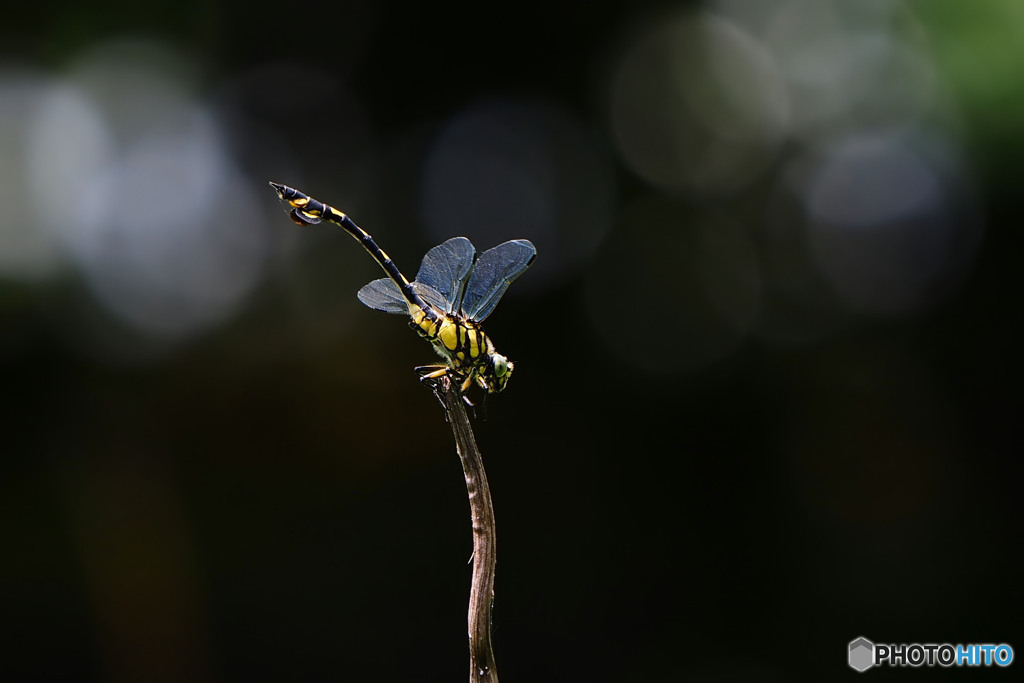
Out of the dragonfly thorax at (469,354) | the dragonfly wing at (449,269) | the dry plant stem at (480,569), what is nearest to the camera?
the dry plant stem at (480,569)

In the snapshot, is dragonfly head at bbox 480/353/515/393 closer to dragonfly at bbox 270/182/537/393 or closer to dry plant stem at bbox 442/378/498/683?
dragonfly at bbox 270/182/537/393

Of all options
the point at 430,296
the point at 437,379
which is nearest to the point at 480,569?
the point at 437,379

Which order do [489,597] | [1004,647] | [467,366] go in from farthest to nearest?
[1004,647] < [467,366] < [489,597]

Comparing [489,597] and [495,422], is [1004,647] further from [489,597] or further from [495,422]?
[489,597]

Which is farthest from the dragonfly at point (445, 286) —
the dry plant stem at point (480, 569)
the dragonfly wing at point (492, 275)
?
the dry plant stem at point (480, 569)

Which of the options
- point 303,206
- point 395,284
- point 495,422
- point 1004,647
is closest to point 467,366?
point 395,284

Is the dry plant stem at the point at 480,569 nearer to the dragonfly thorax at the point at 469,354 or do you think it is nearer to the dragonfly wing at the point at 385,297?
the dragonfly thorax at the point at 469,354
